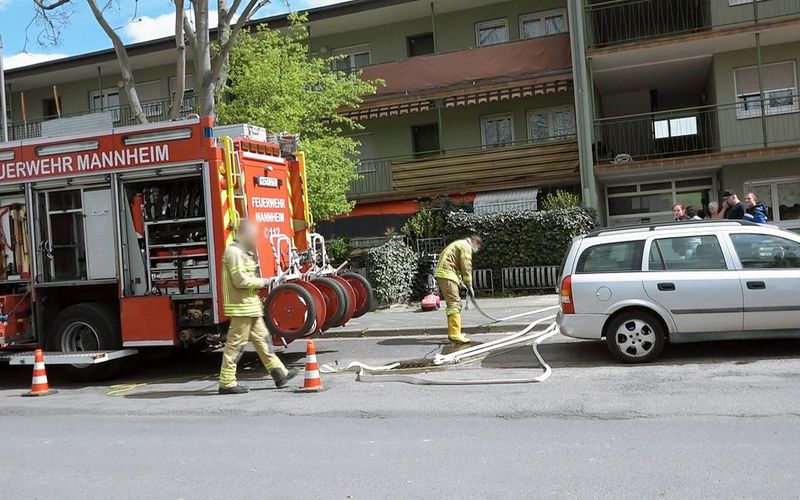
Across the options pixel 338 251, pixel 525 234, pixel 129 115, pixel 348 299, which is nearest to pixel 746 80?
pixel 525 234

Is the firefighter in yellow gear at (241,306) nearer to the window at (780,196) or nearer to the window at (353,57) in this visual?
the window at (780,196)

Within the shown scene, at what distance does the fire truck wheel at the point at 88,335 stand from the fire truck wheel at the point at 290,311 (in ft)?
7.16

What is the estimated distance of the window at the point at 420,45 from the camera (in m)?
23.3

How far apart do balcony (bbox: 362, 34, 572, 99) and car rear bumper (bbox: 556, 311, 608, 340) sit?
13178mm

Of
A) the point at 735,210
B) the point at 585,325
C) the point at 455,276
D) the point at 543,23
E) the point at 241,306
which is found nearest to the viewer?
the point at 241,306

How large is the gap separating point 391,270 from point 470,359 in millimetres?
7211

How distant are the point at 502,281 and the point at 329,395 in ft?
33.1

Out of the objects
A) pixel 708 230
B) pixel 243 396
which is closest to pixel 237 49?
pixel 243 396

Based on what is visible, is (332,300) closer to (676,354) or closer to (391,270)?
(676,354)

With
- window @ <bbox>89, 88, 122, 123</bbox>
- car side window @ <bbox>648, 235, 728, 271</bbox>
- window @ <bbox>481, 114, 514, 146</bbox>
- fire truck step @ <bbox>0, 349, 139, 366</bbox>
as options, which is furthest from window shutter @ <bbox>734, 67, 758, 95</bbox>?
window @ <bbox>89, 88, 122, 123</bbox>

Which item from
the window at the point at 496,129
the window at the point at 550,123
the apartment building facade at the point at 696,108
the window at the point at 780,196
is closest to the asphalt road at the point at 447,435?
the apartment building facade at the point at 696,108

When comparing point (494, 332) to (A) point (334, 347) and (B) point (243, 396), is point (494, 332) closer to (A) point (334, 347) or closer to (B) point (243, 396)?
(A) point (334, 347)

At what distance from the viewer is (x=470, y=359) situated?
9078 mm

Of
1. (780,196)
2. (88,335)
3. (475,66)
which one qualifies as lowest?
(88,335)
